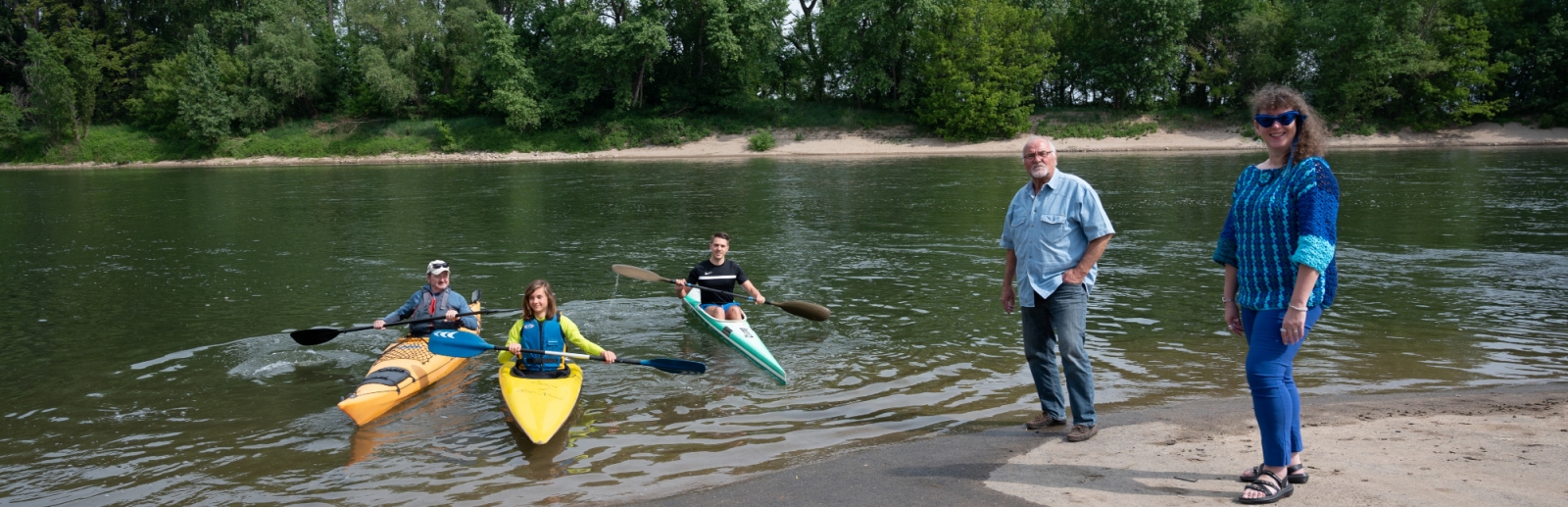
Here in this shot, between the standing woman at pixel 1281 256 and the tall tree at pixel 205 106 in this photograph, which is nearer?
the standing woman at pixel 1281 256

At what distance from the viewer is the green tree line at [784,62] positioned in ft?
149

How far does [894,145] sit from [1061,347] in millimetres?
43318

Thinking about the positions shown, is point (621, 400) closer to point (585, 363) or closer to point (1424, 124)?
point (585, 363)

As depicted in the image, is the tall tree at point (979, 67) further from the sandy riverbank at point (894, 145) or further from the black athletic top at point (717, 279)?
the black athletic top at point (717, 279)

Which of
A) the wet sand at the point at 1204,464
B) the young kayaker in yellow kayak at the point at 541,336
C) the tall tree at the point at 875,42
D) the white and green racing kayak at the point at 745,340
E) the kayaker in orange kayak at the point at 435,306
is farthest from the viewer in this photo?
the tall tree at the point at 875,42

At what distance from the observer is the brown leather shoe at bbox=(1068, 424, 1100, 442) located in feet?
18.6

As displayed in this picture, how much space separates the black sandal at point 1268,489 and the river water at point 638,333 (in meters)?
1.89

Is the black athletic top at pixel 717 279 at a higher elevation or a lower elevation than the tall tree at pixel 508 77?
lower

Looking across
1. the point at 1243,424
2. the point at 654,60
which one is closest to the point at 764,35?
the point at 654,60

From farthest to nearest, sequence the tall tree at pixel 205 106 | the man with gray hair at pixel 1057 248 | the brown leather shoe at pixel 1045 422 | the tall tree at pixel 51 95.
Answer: the tall tree at pixel 51 95 → the tall tree at pixel 205 106 → the brown leather shoe at pixel 1045 422 → the man with gray hair at pixel 1057 248

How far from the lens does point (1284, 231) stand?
4148 mm

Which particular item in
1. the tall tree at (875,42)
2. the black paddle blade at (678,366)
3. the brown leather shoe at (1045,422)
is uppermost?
the tall tree at (875,42)

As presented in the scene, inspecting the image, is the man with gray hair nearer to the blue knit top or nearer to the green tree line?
the blue knit top

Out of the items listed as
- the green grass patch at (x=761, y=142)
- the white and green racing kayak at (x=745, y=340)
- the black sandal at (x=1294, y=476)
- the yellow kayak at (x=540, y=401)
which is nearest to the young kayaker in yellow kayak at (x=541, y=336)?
the yellow kayak at (x=540, y=401)
